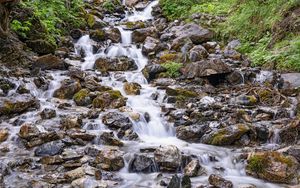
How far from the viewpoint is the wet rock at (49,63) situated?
12110mm

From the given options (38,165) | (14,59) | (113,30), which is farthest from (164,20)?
(38,165)

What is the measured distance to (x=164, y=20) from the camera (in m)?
19.6

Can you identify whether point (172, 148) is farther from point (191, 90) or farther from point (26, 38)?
point (26, 38)

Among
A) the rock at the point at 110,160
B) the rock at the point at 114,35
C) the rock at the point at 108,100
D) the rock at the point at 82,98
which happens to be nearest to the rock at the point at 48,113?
the rock at the point at 82,98

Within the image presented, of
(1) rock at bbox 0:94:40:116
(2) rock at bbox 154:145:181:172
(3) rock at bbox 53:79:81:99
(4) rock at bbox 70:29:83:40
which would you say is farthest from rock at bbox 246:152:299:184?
(4) rock at bbox 70:29:83:40

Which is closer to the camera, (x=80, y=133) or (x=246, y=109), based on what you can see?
(x=80, y=133)

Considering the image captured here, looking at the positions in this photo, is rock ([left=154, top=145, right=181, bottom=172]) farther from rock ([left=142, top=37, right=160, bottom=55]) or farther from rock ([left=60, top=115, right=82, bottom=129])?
rock ([left=142, top=37, right=160, bottom=55])

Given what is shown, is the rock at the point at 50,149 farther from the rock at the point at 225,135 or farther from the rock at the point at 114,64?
the rock at the point at 114,64

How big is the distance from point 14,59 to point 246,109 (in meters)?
7.41

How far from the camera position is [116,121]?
8.45 m

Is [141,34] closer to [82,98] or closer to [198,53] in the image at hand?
[198,53]

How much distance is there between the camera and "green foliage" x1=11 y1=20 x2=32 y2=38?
12.6 m

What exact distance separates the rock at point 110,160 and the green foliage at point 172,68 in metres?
5.82

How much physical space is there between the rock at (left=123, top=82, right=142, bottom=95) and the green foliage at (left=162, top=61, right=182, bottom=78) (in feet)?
4.78
